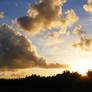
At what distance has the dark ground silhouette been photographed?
106 m

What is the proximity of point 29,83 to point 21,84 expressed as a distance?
14.9 ft

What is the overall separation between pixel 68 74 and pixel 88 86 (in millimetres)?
45872

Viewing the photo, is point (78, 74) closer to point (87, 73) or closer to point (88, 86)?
point (87, 73)

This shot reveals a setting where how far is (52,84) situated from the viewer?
120062 mm

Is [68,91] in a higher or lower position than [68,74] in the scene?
lower

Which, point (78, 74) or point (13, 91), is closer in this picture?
point (13, 91)

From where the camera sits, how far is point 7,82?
138000 mm

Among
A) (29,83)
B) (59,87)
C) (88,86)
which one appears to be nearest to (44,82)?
(29,83)

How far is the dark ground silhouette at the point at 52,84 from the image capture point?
349ft

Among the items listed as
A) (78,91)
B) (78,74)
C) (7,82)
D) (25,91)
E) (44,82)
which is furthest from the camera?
(78,74)

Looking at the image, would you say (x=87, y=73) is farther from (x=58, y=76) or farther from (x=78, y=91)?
(x=78, y=91)

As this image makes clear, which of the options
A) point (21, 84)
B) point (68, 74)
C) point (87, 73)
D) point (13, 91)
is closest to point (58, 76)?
point (68, 74)

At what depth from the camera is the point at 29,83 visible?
131m

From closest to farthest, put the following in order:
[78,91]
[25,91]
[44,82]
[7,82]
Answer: [78,91], [25,91], [44,82], [7,82]
